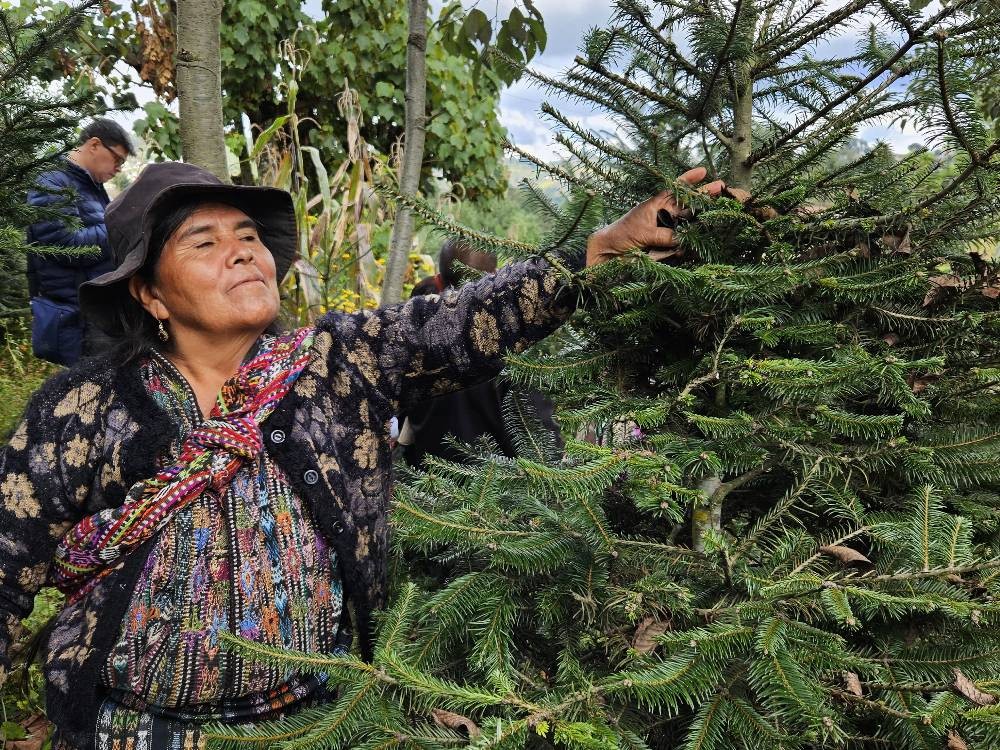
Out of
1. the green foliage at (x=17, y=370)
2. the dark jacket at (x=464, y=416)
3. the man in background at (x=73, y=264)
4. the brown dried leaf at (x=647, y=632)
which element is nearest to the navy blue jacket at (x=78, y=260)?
the man in background at (x=73, y=264)

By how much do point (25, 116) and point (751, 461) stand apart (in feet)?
8.21

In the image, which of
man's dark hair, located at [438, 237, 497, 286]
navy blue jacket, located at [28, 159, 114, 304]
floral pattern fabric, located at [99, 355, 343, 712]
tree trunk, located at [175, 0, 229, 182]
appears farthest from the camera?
navy blue jacket, located at [28, 159, 114, 304]

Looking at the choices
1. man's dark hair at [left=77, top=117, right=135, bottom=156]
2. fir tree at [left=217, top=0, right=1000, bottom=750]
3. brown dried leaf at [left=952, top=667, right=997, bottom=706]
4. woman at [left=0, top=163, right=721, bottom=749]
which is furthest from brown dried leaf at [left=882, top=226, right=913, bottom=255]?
man's dark hair at [left=77, top=117, right=135, bottom=156]

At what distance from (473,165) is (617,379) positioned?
24.0ft

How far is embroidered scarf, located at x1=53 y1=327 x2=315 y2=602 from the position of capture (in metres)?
1.57

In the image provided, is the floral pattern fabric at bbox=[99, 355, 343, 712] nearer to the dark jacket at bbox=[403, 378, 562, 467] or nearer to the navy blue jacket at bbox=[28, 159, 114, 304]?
the dark jacket at bbox=[403, 378, 562, 467]

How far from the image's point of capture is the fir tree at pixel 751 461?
41.3 inches

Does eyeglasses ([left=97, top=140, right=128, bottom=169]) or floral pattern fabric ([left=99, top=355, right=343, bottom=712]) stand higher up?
eyeglasses ([left=97, top=140, right=128, bottom=169])

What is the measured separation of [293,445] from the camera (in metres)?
1.65

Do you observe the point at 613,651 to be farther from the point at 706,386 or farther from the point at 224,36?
the point at 224,36

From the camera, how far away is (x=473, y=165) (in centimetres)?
830

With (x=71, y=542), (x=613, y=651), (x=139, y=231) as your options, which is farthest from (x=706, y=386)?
(x=71, y=542)

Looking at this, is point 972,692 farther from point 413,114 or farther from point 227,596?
point 413,114

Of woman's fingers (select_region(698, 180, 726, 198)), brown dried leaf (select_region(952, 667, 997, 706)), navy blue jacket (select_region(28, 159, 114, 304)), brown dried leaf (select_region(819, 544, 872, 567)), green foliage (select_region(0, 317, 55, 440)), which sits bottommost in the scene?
brown dried leaf (select_region(952, 667, 997, 706))
